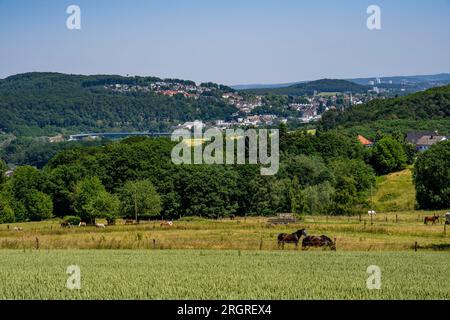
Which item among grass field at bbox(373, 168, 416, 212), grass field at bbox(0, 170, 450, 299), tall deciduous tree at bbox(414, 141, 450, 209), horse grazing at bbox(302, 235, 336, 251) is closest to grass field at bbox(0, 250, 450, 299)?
grass field at bbox(0, 170, 450, 299)

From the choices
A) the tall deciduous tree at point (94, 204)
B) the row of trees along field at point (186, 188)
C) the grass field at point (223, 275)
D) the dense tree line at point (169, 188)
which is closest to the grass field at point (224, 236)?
the grass field at point (223, 275)

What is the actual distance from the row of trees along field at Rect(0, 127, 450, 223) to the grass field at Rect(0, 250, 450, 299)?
34.2 metres

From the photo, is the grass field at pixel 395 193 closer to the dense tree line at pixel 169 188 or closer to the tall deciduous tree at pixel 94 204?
the dense tree line at pixel 169 188

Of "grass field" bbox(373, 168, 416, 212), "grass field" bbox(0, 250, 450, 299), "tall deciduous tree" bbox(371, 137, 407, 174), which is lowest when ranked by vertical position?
"grass field" bbox(373, 168, 416, 212)

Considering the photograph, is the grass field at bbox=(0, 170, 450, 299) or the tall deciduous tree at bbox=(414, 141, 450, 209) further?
the tall deciduous tree at bbox=(414, 141, 450, 209)

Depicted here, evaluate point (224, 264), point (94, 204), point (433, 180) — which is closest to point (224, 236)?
point (224, 264)

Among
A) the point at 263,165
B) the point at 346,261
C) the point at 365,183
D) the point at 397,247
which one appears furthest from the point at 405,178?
the point at 346,261

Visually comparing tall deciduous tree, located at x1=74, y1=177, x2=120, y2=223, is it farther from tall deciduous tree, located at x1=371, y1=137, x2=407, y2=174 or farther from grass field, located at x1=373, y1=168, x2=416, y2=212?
tall deciduous tree, located at x1=371, y1=137, x2=407, y2=174

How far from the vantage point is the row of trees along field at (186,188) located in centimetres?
7388

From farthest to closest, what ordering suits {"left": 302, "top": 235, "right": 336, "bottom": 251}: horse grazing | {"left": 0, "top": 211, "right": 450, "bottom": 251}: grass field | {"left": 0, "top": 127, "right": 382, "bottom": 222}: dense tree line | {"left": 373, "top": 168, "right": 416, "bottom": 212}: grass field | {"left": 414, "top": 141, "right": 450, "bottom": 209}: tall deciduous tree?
{"left": 373, "top": 168, "right": 416, "bottom": 212}: grass field → {"left": 414, "top": 141, "right": 450, "bottom": 209}: tall deciduous tree → {"left": 0, "top": 127, "right": 382, "bottom": 222}: dense tree line → {"left": 0, "top": 211, "right": 450, "bottom": 251}: grass field → {"left": 302, "top": 235, "right": 336, "bottom": 251}: horse grazing

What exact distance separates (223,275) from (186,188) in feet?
179

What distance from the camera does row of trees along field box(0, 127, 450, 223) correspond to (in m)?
73.9

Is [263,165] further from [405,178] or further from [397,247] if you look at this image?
[397,247]
